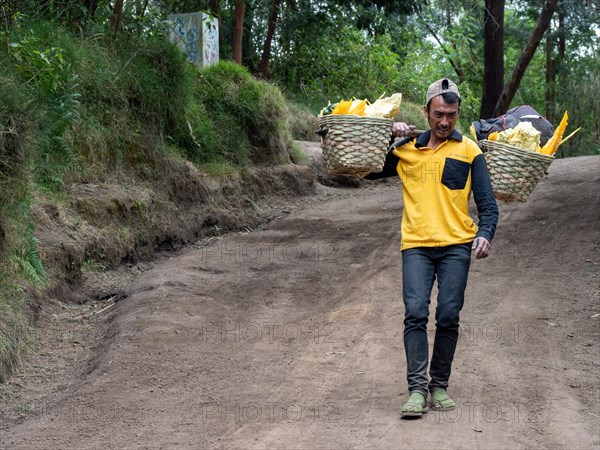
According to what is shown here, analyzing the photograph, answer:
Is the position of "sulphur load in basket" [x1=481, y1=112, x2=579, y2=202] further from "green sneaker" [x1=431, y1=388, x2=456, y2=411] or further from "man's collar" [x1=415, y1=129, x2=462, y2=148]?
"green sneaker" [x1=431, y1=388, x2=456, y2=411]

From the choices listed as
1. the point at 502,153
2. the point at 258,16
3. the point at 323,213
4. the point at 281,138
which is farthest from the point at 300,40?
the point at 502,153

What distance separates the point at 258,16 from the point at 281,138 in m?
6.94

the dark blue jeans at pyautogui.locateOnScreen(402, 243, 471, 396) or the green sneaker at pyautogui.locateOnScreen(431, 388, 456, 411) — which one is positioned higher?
the dark blue jeans at pyautogui.locateOnScreen(402, 243, 471, 396)

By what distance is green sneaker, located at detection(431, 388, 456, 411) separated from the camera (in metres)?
5.64

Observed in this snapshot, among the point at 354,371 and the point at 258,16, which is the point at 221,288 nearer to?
the point at 354,371

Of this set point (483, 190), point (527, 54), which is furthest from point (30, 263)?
point (527, 54)

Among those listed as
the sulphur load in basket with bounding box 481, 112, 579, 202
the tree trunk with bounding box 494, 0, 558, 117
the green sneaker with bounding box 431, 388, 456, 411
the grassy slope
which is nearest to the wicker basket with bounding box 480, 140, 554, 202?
the sulphur load in basket with bounding box 481, 112, 579, 202

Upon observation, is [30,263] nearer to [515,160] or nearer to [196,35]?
[515,160]

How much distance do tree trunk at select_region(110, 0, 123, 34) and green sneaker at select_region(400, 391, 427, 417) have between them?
903cm

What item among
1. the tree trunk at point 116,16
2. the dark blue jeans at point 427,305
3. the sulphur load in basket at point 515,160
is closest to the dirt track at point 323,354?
the dark blue jeans at point 427,305

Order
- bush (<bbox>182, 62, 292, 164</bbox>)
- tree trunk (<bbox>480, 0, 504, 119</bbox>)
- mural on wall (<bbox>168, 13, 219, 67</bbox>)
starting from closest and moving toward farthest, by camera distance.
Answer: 1. bush (<bbox>182, 62, 292, 164</bbox>)
2. mural on wall (<bbox>168, 13, 219, 67</bbox>)
3. tree trunk (<bbox>480, 0, 504, 119</bbox>)

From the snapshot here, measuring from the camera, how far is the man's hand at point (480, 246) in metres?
5.51

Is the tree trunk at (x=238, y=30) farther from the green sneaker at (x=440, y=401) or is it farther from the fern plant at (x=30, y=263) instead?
the green sneaker at (x=440, y=401)

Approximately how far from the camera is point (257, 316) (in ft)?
28.2
